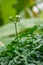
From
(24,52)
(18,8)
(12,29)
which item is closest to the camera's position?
(24,52)

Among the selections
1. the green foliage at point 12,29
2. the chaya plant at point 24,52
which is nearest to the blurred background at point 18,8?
the green foliage at point 12,29

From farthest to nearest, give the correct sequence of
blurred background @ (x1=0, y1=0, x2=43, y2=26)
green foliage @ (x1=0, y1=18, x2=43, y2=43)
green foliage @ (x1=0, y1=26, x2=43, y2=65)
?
blurred background @ (x1=0, y1=0, x2=43, y2=26) < green foliage @ (x1=0, y1=18, x2=43, y2=43) < green foliage @ (x1=0, y1=26, x2=43, y2=65)

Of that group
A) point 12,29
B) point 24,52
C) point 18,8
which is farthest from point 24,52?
point 18,8

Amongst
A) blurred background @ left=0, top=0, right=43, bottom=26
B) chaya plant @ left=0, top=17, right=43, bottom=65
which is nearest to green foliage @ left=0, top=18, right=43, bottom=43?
blurred background @ left=0, top=0, right=43, bottom=26

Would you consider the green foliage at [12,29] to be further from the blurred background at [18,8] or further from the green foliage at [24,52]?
the green foliage at [24,52]

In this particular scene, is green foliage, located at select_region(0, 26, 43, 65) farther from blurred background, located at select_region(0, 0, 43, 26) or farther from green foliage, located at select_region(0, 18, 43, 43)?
blurred background, located at select_region(0, 0, 43, 26)

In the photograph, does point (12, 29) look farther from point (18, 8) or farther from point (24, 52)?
point (24, 52)
